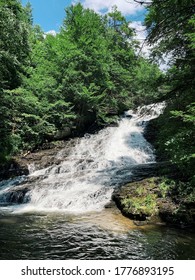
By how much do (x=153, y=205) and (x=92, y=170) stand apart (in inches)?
245

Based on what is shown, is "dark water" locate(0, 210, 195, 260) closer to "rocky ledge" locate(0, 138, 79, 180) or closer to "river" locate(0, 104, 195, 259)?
"river" locate(0, 104, 195, 259)

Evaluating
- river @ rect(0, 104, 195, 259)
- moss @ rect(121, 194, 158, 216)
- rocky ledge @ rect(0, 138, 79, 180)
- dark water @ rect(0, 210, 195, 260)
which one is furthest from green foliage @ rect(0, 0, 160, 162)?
moss @ rect(121, 194, 158, 216)

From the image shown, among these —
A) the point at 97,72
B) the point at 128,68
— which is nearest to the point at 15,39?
the point at 97,72

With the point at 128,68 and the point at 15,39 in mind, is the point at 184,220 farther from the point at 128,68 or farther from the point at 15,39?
the point at 128,68

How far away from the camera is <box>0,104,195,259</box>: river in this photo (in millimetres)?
6199

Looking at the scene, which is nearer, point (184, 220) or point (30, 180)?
point (184, 220)

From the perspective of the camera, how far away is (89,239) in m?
6.95

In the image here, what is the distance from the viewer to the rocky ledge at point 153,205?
827 cm

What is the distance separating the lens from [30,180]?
13.8 meters

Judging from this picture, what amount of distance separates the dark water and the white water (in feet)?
5.52

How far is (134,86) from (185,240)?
26.3 m

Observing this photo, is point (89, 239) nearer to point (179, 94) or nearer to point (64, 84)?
point (179, 94)

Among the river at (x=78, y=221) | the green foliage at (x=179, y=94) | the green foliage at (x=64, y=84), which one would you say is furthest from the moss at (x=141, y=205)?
the green foliage at (x=64, y=84)

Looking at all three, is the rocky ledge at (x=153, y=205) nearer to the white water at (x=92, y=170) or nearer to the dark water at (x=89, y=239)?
the dark water at (x=89, y=239)
